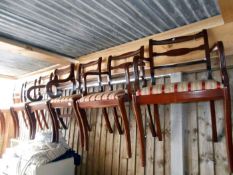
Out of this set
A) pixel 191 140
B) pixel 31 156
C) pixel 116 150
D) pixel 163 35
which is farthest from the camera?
pixel 116 150

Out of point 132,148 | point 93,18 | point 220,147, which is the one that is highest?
point 93,18

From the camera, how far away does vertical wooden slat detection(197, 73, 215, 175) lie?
202cm

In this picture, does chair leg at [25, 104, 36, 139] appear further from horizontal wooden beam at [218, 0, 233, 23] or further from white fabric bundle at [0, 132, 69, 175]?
horizontal wooden beam at [218, 0, 233, 23]

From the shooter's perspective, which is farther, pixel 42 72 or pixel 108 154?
pixel 42 72

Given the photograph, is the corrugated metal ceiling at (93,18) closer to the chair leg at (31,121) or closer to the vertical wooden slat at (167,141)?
the vertical wooden slat at (167,141)

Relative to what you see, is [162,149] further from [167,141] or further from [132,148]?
[132,148]

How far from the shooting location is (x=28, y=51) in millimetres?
2793

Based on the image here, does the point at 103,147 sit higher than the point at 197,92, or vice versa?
the point at 197,92

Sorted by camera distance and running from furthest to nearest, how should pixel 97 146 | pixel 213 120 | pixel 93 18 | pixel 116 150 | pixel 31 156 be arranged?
pixel 97 146, pixel 116 150, pixel 31 156, pixel 93 18, pixel 213 120

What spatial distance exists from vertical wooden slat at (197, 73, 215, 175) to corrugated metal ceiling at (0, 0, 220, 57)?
76 cm

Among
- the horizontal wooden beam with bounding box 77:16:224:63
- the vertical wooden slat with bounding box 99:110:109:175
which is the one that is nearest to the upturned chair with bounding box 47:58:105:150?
the horizontal wooden beam with bounding box 77:16:224:63

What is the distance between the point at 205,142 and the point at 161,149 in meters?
0.49

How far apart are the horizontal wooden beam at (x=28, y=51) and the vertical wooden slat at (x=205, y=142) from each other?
2.04 m

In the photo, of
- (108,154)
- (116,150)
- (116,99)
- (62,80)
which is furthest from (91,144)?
(116,99)
